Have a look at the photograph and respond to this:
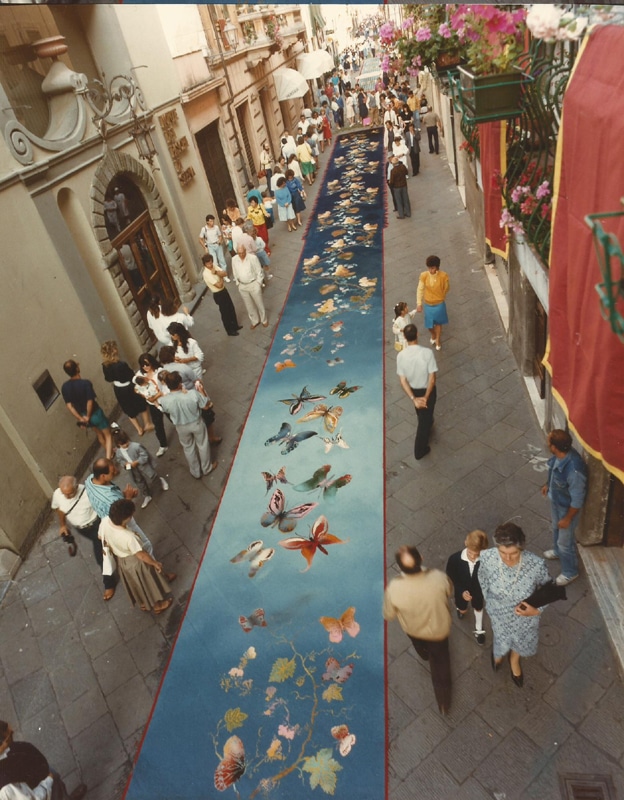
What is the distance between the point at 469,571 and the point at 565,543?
1164mm

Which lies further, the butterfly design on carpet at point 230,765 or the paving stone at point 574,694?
the butterfly design on carpet at point 230,765

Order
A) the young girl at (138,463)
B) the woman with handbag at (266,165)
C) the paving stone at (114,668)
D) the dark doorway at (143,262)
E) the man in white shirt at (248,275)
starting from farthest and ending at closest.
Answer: the woman with handbag at (266,165)
the dark doorway at (143,262)
the man in white shirt at (248,275)
the young girl at (138,463)
the paving stone at (114,668)

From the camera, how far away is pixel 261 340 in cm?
1088

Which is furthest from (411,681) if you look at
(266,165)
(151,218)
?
(266,165)

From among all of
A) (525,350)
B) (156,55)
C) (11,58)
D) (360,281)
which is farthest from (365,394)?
(156,55)

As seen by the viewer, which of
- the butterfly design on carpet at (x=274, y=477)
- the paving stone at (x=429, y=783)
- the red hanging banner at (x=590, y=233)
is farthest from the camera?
the butterfly design on carpet at (x=274, y=477)

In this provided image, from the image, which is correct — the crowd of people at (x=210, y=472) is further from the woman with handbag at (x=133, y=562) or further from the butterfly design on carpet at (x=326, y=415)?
the butterfly design on carpet at (x=326, y=415)

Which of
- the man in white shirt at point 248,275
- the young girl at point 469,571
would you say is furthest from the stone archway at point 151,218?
the young girl at point 469,571

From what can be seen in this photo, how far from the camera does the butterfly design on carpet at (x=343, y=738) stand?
4.54 meters

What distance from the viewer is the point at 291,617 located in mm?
5648

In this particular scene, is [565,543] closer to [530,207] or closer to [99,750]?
[530,207]

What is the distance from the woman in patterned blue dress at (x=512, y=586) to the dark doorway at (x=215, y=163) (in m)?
14.4

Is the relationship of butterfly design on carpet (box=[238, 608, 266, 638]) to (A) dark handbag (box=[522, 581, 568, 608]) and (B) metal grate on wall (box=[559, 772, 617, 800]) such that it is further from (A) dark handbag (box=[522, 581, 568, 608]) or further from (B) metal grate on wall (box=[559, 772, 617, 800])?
(B) metal grate on wall (box=[559, 772, 617, 800])

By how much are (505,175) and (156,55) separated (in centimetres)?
1024
